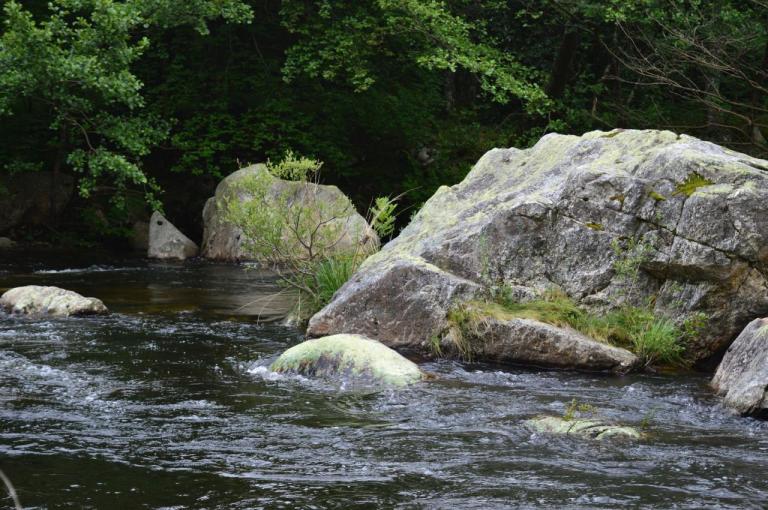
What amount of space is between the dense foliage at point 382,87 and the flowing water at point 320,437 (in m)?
9.82

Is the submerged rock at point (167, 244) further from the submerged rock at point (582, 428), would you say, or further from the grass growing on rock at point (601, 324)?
the submerged rock at point (582, 428)

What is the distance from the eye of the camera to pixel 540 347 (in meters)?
9.48

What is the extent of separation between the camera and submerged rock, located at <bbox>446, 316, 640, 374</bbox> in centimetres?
938

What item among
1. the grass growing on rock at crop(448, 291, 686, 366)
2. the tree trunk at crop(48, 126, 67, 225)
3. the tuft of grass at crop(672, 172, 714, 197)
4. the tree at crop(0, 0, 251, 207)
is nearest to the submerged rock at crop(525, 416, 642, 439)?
the grass growing on rock at crop(448, 291, 686, 366)

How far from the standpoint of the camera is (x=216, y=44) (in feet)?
73.9

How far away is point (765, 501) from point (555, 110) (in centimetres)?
1693

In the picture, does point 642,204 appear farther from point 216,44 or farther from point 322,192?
point 216,44

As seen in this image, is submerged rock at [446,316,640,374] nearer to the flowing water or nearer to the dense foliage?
the flowing water

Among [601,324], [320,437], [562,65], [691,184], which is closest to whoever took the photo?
[320,437]

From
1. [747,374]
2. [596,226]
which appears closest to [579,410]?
[747,374]

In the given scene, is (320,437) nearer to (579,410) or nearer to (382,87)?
(579,410)

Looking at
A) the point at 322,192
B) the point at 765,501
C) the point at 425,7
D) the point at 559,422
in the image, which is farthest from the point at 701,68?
the point at 765,501

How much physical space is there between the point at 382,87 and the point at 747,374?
1597 centimetres

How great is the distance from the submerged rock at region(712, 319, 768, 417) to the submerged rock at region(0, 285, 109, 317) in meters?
7.80
